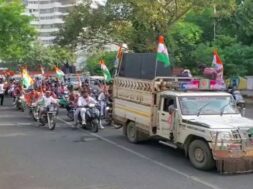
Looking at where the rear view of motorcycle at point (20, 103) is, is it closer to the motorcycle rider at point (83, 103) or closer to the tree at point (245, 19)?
the motorcycle rider at point (83, 103)

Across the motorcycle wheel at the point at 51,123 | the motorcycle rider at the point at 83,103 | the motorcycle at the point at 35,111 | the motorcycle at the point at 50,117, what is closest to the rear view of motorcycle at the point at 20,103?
the motorcycle at the point at 35,111

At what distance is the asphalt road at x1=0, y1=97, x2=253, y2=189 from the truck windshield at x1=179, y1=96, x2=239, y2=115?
1.22m

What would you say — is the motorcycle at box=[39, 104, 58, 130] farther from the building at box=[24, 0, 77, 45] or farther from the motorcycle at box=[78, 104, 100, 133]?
the building at box=[24, 0, 77, 45]

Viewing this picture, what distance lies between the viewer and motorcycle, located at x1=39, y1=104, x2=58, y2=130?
19.5 meters

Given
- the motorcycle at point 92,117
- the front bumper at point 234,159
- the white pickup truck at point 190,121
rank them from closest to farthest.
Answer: the front bumper at point 234,159 → the white pickup truck at point 190,121 → the motorcycle at point 92,117

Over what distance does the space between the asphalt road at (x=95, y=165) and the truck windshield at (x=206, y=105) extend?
4.01 feet

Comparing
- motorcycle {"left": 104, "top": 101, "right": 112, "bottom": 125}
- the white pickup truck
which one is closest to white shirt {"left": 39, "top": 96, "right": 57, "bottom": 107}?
motorcycle {"left": 104, "top": 101, "right": 112, "bottom": 125}

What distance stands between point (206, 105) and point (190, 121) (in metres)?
1.03

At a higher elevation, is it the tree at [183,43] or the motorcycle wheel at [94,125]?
the tree at [183,43]

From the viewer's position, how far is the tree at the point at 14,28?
141 ft

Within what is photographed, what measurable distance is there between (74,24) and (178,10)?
704cm

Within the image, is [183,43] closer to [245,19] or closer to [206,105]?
[245,19]

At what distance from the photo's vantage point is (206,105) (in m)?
13.0

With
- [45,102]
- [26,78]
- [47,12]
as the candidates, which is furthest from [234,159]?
[47,12]
